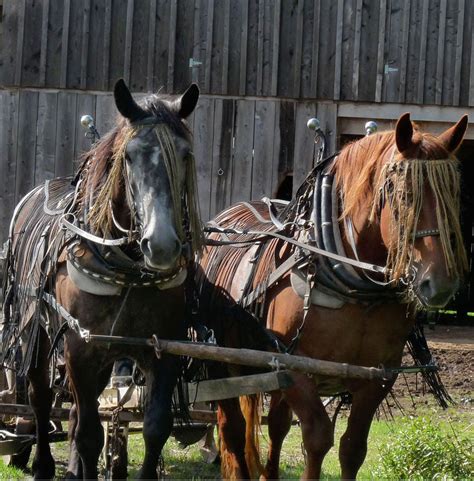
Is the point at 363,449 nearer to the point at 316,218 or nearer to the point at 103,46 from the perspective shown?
the point at 316,218

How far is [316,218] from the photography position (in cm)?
528

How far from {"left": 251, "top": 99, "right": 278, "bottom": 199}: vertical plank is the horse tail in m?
5.22

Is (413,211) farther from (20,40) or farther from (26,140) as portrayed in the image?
(20,40)

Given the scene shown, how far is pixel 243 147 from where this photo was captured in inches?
446

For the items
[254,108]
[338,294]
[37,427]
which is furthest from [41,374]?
[254,108]

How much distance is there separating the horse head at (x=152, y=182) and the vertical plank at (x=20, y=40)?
22.0ft

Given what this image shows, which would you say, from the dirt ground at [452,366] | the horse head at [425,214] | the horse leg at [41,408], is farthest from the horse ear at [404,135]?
the dirt ground at [452,366]

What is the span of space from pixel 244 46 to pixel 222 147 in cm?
113

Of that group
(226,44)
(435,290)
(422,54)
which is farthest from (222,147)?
(435,290)

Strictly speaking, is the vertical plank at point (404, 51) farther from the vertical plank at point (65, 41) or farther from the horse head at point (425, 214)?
the horse head at point (425, 214)

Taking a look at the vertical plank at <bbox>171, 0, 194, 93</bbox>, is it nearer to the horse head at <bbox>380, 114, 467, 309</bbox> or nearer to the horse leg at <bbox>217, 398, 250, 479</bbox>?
the horse leg at <bbox>217, 398, 250, 479</bbox>

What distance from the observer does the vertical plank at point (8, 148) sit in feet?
37.4

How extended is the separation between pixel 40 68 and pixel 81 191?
645cm

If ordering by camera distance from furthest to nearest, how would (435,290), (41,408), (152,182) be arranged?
(41,408), (152,182), (435,290)
